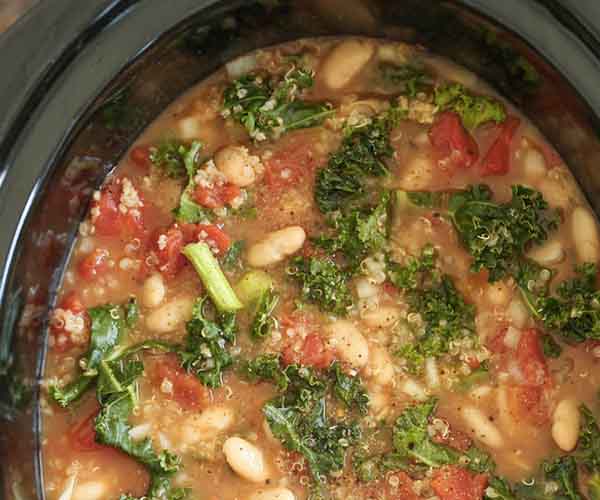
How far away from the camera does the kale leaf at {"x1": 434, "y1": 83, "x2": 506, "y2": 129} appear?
3779 mm

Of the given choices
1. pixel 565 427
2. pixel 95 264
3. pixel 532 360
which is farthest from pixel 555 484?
pixel 95 264

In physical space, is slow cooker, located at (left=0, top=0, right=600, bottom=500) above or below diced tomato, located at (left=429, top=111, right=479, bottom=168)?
above

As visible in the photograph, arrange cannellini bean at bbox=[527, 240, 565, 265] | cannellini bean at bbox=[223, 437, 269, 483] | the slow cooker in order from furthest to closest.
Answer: cannellini bean at bbox=[527, 240, 565, 265] → cannellini bean at bbox=[223, 437, 269, 483] → the slow cooker

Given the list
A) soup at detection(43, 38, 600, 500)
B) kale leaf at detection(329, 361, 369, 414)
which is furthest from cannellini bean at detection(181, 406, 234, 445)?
kale leaf at detection(329, 361, 369, 414)

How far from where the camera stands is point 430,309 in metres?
3.70

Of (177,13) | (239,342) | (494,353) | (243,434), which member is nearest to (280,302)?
(239,342)

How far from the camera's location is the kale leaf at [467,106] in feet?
12.4

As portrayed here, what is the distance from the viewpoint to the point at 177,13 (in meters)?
3.41

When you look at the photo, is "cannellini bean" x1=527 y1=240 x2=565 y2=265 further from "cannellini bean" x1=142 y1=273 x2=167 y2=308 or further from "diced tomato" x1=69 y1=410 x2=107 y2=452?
"diced tomato" x1=69 y1=410 x2=107 y2=452

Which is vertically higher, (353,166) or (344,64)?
(344,64)

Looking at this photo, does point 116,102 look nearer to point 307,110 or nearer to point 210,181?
point 210,181

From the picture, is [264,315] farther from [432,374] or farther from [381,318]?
[432,374]

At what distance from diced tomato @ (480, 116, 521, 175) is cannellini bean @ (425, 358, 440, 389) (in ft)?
2.18

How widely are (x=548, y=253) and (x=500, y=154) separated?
1.22 feet
